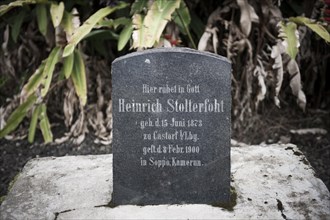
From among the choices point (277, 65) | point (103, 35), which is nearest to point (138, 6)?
point (103, 35)

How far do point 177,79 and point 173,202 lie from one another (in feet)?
2.05

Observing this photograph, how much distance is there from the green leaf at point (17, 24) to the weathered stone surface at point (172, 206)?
122cm

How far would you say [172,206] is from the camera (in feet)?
8.31

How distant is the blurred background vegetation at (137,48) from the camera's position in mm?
3543

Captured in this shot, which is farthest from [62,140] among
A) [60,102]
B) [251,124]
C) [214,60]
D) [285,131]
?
[214,60]

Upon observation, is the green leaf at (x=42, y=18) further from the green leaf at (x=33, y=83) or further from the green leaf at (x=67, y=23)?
the green leaf at (x=33, y=83)

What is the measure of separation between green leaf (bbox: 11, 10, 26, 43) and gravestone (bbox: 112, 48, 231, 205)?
1.75 m

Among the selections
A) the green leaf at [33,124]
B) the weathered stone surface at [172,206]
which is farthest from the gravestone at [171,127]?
the green leaf at [33,124]

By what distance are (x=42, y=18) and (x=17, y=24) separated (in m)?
0.28

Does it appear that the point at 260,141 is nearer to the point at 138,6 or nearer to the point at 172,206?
the point at 138,6

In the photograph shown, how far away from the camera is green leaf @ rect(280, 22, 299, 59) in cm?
330

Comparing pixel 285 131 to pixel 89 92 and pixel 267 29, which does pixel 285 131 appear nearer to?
pixel 267 29

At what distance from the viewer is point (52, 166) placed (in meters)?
3.03

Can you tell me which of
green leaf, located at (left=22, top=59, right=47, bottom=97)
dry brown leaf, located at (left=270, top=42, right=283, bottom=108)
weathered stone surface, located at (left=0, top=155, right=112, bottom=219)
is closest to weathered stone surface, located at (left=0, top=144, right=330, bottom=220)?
weathered stone surface, located at (left=0, top=155, right=112, bottom=219)
